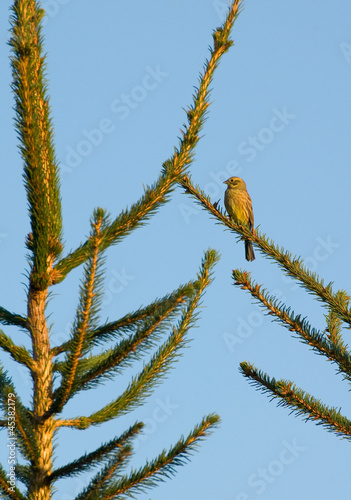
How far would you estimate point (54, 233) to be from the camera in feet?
9.71

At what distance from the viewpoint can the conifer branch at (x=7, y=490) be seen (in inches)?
102

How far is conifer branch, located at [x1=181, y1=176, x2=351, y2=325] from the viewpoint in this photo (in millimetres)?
3068

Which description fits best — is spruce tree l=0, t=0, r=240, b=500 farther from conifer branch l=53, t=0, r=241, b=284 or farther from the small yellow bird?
the small yellow bird

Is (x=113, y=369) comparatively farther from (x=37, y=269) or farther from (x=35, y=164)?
(x=35, y=164)

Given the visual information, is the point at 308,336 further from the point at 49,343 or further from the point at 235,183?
the point at 235,183

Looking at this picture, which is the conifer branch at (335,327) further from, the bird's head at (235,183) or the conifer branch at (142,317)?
the bird's head at (235,183)

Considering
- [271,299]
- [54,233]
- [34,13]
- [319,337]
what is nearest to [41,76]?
[34,13]

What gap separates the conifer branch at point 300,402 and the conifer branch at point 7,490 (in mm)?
Answer: 1269

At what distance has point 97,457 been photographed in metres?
2.82

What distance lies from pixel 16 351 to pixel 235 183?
26.6 ft

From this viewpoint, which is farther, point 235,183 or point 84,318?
point 235,183

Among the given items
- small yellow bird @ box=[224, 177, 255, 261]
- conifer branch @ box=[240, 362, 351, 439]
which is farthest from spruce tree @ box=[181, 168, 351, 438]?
small yellow bird @ box=[224, 177, 255, 261]

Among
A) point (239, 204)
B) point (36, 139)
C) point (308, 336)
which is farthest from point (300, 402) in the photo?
point (239, 204)

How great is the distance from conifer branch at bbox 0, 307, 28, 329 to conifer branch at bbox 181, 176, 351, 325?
158cm
